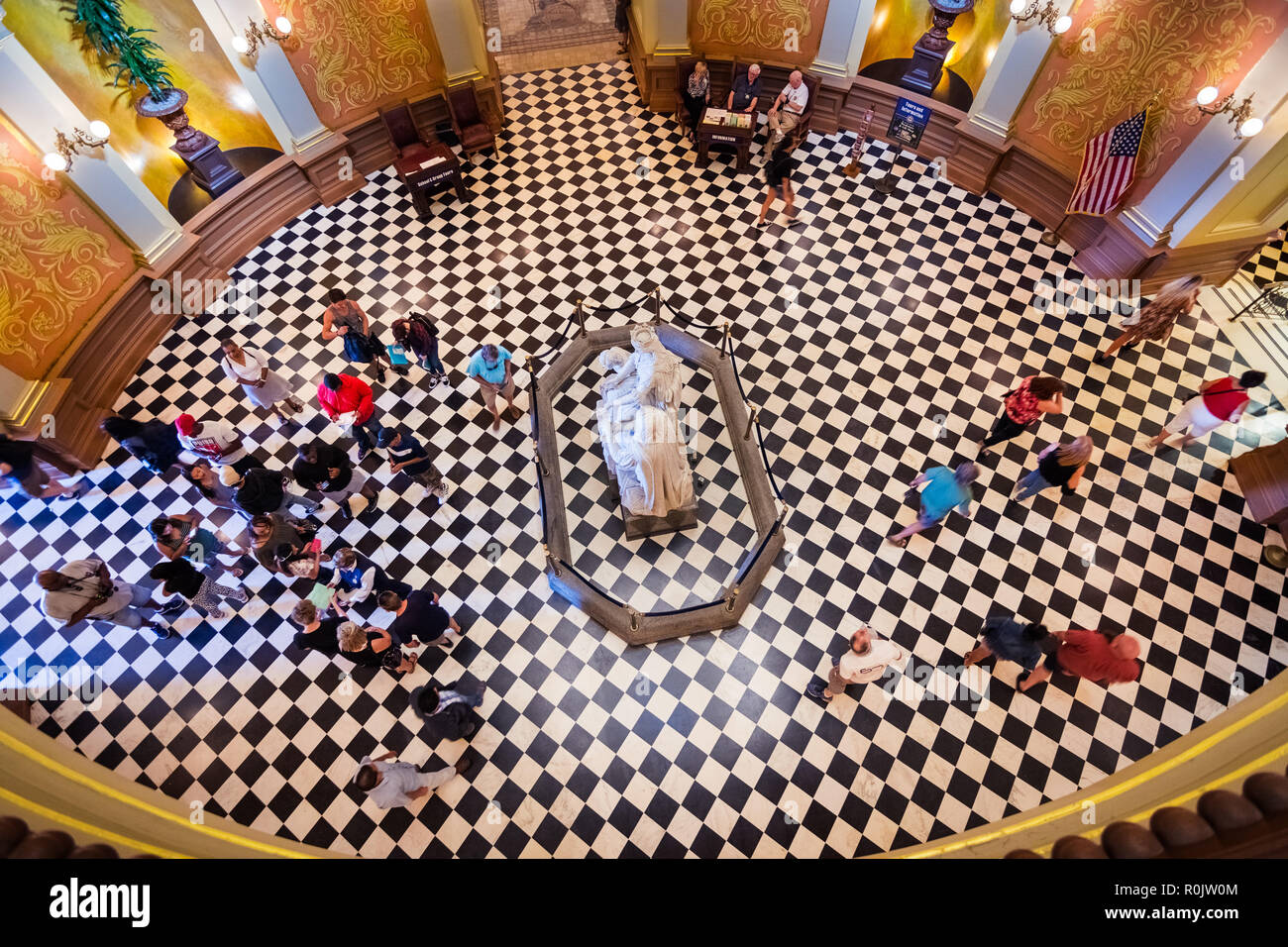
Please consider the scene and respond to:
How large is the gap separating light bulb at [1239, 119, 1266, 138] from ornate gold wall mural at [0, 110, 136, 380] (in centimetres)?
1261

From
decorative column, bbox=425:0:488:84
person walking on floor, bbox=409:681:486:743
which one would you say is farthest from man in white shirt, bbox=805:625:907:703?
decorative column, bbox=425:0:488:84

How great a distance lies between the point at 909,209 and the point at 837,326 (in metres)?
2.71

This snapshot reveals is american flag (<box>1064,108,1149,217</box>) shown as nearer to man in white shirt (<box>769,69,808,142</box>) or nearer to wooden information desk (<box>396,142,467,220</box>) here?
man in white shirt (<box>769,69,808,142</box>)

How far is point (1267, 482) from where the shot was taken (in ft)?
21.2

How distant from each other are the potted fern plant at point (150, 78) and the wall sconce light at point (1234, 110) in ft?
39.8

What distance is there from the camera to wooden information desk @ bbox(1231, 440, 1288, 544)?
6.32m

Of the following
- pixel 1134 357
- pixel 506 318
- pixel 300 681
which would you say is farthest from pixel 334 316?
pixel 1134 357

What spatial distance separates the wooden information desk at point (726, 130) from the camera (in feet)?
29.8

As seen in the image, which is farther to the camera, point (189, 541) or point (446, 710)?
point (189, 541)

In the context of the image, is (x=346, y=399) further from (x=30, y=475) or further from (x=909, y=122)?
(x=909, y=122)

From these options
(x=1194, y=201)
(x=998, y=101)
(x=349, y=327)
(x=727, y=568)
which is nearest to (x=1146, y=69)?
(x=1194, y=201)

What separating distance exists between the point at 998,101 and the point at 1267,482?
19.7 ft

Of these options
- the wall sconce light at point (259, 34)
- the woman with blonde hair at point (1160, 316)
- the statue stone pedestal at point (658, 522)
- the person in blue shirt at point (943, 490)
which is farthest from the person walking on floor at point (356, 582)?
the woman with blonde hair at point (1160, 316)

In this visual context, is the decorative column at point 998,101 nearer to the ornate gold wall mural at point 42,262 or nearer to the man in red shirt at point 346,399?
the man in red shirt at point 346,399
